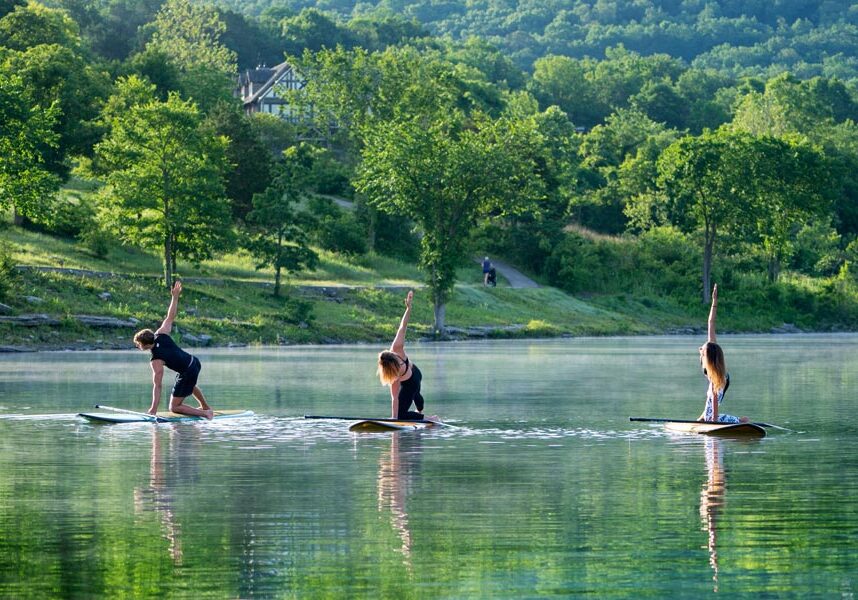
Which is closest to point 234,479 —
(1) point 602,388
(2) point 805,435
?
(2) point 805,435

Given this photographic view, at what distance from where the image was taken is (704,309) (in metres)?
105

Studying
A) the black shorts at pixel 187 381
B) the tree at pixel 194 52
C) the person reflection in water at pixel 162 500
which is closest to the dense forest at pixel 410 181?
the tree at pixel 194 52

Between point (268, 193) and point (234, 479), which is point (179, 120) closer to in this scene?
point (268, 193)

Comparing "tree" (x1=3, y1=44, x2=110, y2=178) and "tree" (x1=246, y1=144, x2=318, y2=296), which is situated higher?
"tree" (x1=3, y1=44, x2=110, y2=178)

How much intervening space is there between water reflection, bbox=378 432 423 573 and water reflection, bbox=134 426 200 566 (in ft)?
7.11

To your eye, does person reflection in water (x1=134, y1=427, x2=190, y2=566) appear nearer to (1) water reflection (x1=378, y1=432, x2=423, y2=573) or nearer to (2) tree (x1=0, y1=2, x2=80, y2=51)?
(1) water reflection (x1=378, y1=432, x2=423, y2=573)

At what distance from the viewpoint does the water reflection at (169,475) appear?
1618 centimetres

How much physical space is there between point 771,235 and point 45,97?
1923 inches

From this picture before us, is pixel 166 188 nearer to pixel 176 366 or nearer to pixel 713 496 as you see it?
pixel 176 366

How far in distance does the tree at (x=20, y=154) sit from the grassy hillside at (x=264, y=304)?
2.92 metres

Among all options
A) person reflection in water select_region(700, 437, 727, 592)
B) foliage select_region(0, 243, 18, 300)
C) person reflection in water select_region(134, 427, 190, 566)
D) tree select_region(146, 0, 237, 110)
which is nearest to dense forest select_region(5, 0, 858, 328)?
tree select_region(146, 0, 237, 110)

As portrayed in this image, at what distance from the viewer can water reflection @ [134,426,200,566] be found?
1618 cm

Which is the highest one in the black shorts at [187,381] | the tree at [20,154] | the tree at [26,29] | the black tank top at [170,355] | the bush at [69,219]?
the tree at [26,29]

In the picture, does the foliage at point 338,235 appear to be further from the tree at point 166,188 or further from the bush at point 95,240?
the tree at point 166,188
